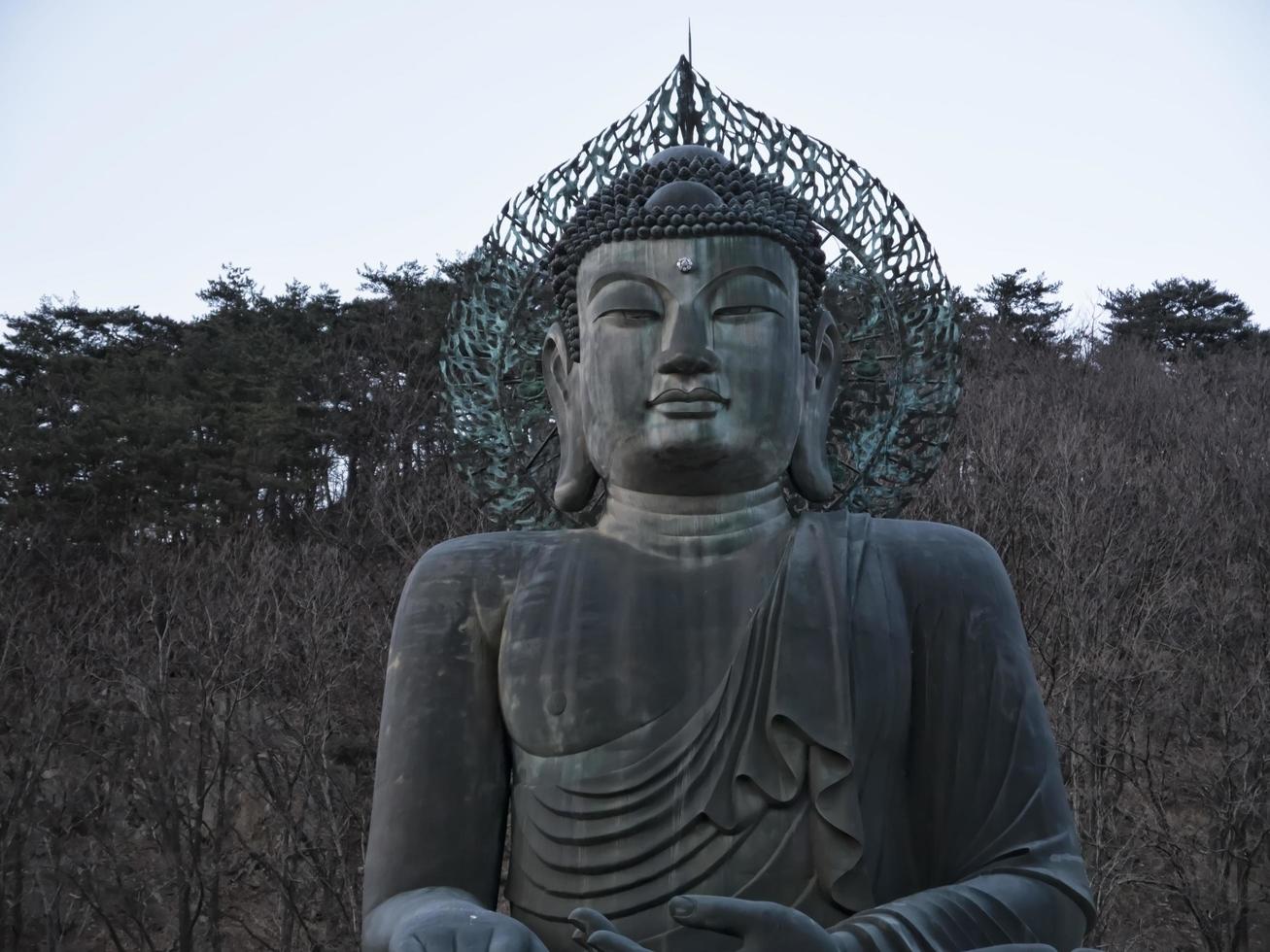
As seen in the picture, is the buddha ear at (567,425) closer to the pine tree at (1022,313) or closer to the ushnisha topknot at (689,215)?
the ushnisha topknot at (689,215)

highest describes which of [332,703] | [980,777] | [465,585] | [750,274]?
[750,274]

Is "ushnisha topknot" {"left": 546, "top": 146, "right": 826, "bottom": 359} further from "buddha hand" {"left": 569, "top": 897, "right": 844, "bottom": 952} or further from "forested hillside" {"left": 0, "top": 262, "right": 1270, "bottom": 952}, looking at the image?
"forested hillside" {"left": 0, "top": 262, "right": 1270, "bottom": 952}

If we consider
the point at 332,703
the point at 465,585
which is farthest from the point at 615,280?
the point at 332,703

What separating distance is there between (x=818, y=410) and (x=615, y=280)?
0.71 m

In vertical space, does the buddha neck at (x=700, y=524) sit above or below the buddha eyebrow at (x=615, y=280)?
below

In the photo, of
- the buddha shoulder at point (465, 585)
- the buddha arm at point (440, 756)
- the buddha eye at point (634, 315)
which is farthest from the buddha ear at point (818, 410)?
the buddha arm at point (440, 756)

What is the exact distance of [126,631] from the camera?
20.7 meters

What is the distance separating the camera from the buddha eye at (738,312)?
427 cm


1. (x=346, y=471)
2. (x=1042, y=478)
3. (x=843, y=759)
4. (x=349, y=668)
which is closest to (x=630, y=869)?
(x=843, y=759)

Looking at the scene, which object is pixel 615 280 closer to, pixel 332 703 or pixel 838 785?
pixel 838 785

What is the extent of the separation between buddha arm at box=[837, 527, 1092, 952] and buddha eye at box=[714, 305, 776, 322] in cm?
75

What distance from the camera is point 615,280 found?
4332mm

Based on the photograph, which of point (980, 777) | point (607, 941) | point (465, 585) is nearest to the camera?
point (607, 941)

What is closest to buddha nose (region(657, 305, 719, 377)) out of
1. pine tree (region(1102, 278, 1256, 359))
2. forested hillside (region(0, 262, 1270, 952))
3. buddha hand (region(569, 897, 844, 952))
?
buddha hand (region(569, 897, 844, 952))
